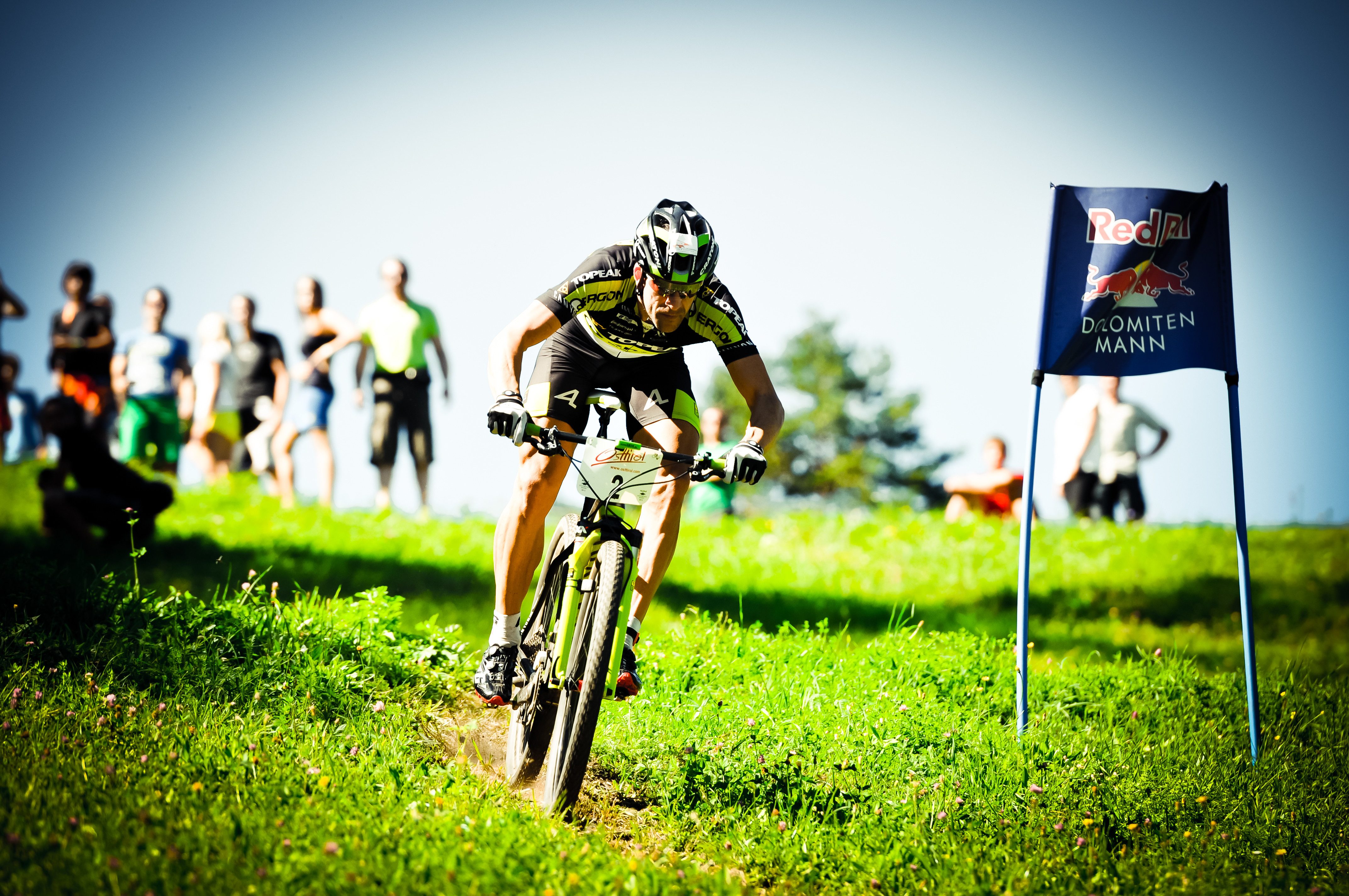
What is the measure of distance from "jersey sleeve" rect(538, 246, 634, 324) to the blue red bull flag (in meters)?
2.23

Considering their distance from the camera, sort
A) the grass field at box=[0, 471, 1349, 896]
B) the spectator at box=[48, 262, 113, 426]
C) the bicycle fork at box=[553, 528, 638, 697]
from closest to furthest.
Result: the grass field at box=[0, 471, 1349, 896], the bicycle fork at box=[553, 528, 638, 697], the spectator at box=[48, 262, 113, 426]

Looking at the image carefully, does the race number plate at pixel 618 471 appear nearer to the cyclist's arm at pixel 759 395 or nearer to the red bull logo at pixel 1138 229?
the cyclist's arm at pixel 759 395

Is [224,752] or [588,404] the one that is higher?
[588,404]

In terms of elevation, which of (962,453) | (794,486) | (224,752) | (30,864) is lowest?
(30,864)

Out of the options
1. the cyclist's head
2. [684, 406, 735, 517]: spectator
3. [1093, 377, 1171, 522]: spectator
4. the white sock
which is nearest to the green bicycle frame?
the white sock

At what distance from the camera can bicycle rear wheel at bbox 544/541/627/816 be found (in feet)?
12.4

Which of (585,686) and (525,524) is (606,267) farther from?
(585,686)

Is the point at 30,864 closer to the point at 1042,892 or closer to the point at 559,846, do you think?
the point at 559,846

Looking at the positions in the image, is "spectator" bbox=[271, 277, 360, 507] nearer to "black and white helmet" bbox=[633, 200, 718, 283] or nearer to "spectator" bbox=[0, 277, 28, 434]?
"spectator" bbox=[0, 277, 28, 434]

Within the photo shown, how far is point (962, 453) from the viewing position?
205 ft

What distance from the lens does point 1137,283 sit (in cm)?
523

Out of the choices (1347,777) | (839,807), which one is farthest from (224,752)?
(1347,777)

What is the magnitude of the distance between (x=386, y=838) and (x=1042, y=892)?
7.13 feet

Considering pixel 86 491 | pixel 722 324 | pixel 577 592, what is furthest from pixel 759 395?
pixel 86 491
